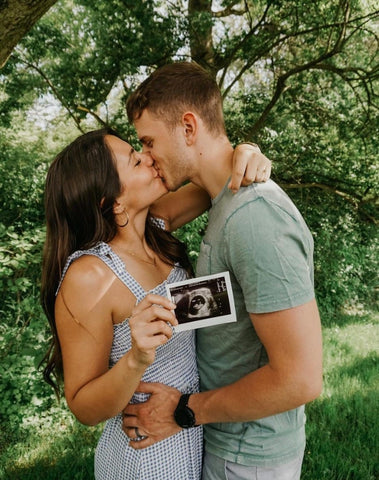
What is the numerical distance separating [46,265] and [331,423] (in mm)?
3132

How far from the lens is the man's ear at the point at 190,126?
6.56 feet

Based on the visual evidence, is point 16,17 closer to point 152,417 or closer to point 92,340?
point 92,340

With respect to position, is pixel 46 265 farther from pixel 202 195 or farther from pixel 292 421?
pixel 292 421

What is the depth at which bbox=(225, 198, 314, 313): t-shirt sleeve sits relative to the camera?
4.64 feet

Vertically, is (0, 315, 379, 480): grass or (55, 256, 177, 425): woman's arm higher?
(55, 256, 177, 425): woman's arm

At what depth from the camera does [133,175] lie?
84.0 inches

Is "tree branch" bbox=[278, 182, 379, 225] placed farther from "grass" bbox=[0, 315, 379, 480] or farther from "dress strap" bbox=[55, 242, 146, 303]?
"dress strap" bbox=[55, 242, 146, 303]

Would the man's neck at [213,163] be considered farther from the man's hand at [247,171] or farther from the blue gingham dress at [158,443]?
the blue gingham dress at [158,443]

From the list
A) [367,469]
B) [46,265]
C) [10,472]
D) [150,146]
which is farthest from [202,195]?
[10,472]

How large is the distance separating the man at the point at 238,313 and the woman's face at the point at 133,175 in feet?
0.18

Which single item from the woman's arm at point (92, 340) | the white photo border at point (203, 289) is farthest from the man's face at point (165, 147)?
the white photo border at point (203, 289)

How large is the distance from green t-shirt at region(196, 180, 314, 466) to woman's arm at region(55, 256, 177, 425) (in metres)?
0.33

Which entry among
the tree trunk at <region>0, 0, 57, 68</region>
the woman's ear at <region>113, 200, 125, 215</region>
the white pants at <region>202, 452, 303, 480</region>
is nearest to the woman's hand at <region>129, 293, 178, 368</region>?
the white pants at <region>202, 452, 303, 480</region>

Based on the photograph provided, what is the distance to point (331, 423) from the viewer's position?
386 centimetres
